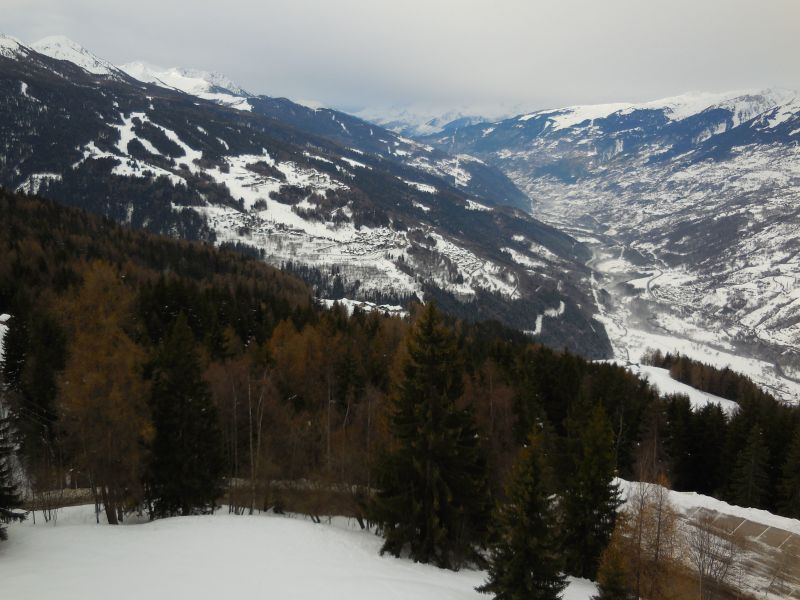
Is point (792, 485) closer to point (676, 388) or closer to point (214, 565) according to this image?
point (214, 565)

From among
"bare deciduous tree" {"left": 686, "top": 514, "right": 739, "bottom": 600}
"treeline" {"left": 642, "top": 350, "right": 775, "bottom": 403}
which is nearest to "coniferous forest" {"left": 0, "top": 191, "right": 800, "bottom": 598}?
"bare deciduous tree" {"left": 686, "top": 514, "right": 739, "bottom": 600}

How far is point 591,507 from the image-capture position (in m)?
34.2

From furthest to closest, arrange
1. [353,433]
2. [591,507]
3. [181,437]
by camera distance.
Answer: [353,433] → [591,507] → [181,437]

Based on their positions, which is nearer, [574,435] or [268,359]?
[574,435]

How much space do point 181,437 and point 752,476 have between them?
5934cm

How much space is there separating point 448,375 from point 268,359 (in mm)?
34948

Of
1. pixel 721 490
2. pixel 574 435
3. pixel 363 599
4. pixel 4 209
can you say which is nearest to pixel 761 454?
pixel 721 490

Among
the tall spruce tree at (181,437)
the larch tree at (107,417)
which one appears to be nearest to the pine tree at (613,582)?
the tall spruce tree at (181,437)

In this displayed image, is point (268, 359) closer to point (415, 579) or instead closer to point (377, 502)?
point (377, 502)

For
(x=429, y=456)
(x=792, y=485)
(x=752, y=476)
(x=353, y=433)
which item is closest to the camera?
(x=429, y=456)

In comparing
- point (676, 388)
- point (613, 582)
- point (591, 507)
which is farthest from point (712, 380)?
point (613, 582)

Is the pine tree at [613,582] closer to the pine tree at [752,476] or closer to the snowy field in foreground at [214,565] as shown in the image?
the snowy field in foreground at [214,565]

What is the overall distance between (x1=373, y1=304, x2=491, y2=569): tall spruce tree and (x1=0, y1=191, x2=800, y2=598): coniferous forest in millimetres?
106

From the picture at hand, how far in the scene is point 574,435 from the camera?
51.6 meters
